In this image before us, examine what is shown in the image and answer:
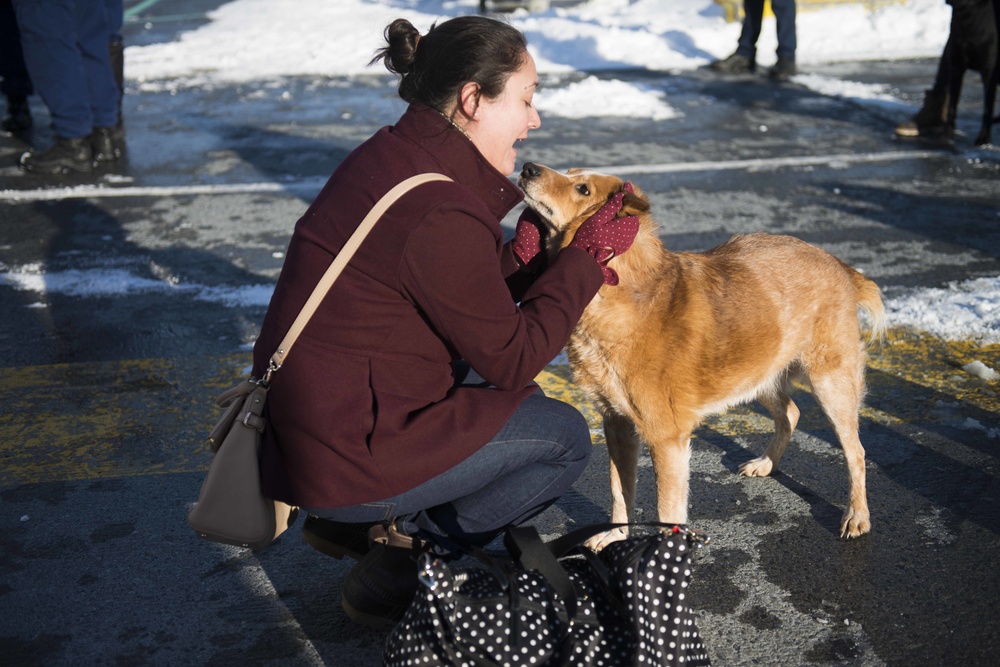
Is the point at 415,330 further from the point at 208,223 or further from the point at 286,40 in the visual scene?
the point at 286,40

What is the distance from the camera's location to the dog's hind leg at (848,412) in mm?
3324

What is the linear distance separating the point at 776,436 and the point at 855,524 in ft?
1.69

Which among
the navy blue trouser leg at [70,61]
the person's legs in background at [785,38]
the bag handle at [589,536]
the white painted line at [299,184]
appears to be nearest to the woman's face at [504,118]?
the bag handle at [589,536]

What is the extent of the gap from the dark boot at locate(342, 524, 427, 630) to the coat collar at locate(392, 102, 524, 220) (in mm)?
1027

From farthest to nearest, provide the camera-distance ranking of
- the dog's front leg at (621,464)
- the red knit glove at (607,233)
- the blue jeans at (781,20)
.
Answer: the blue jeans at (781,20), the dog's front leg at (621,464), the red knit glove at (607,233)

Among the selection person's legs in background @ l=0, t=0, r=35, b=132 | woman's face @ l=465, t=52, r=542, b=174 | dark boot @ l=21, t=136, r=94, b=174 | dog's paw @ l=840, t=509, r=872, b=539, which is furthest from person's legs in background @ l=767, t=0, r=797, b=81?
woman's face @ l=465, t=52, r=542, b=174

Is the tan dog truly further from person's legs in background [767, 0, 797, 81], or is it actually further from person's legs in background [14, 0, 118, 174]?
person's legs in background [767, 0, 797, 81]

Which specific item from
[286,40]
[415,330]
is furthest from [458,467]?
[286,40]

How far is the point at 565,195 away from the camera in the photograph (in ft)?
9.89

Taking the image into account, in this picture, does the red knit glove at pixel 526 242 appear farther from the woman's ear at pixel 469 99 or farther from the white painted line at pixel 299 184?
the white painted line at pixel 299 184

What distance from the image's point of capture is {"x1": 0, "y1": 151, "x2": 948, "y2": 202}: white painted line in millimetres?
7051

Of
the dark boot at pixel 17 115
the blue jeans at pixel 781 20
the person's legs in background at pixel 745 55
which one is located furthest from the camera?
the person's legs in background at pixel 745 55

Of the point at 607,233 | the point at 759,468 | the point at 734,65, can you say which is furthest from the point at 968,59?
the point at 607,233

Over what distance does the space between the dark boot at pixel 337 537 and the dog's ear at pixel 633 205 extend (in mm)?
1261
